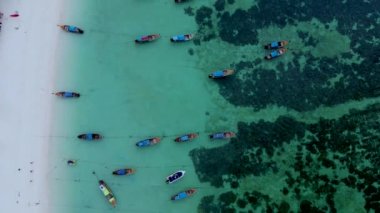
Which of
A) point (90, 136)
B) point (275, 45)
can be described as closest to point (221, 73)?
point (275, 45)

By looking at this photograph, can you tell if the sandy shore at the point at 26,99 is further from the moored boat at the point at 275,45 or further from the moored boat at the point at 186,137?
the moored boat at the point at 275,45

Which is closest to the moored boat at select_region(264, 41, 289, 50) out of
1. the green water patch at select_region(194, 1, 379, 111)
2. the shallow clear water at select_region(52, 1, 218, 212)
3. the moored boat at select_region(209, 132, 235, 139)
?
the green water patch at select_region(194, 1, 379, 111)

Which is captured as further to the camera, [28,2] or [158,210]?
[28,2]

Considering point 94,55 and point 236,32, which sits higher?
point 236,32

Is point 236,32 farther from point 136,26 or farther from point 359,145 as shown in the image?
point 359,145

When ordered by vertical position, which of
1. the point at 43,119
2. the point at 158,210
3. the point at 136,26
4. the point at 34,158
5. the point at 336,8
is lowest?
the point at 158,210

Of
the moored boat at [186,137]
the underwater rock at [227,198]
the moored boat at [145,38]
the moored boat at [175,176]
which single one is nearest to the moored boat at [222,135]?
the moored boat at [186,137]

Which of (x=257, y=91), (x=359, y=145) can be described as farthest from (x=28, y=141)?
(x=359, y=145)

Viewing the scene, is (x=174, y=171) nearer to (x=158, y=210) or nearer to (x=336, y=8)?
(x=158, y=210)
